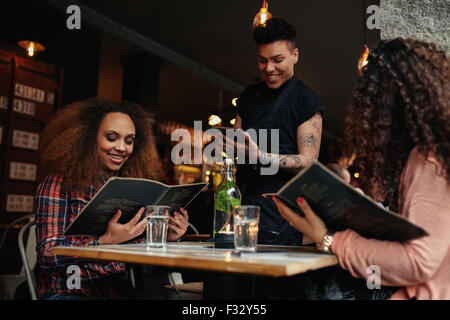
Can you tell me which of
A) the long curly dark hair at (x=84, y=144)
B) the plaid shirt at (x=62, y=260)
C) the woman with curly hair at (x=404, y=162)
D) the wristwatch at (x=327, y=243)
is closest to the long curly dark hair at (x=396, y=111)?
the woman with curly hair at (x=404, y=162)

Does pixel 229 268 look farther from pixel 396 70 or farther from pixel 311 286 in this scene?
pixel 396 70

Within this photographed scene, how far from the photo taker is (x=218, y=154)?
1.89 metres

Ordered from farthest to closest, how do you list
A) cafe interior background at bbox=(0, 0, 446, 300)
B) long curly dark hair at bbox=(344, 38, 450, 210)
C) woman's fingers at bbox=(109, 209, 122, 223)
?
cafe interior background at bbox=(0, 0, 446, 300) < woman's fingers at bbox=(109, 209, 122, 223) < long curly dark hair at bbox=(344, 38, 450, 210)

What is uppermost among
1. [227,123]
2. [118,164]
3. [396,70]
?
[227,123]

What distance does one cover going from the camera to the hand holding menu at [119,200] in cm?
131

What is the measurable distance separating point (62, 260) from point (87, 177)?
39 cm

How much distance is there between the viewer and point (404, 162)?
1.22 meters

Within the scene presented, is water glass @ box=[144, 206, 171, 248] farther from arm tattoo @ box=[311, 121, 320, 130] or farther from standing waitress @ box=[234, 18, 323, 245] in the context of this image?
arm tattoo @ box=[311, 121, 320, 130]

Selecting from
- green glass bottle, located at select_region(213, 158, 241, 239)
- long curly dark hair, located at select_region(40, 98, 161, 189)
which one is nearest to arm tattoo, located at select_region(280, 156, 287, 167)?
green glass bottle, located at select_region(213, 158, 241, 239)

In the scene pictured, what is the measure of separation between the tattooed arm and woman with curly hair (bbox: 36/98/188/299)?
50 cm

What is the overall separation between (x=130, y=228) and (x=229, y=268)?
619mm

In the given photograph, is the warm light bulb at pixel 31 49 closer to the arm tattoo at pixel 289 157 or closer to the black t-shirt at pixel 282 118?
the black t-shirt at pixel 282 118

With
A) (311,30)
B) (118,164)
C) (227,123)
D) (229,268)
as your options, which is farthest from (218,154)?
(311,30)

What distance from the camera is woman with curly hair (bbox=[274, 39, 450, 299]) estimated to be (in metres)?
1.00
